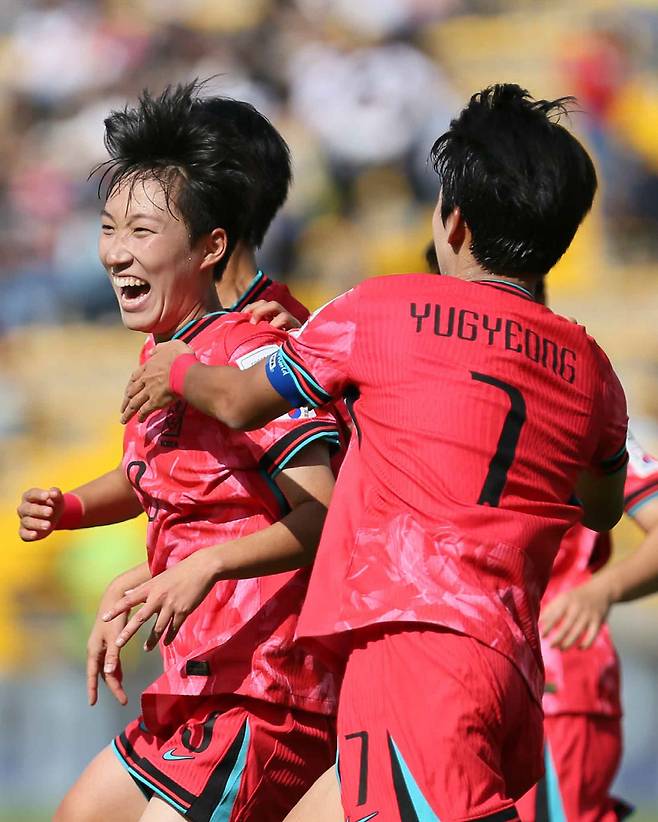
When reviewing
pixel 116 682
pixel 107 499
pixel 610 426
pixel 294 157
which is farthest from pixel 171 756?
pixel 294 157

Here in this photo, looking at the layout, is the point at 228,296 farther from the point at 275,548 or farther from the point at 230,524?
the point at 275,548

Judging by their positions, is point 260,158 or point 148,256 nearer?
point 148,256

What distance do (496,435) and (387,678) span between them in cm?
46

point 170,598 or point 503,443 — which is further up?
point 503,443

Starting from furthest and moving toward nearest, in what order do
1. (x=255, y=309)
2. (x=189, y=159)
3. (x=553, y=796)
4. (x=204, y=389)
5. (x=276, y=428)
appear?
(x=553, y=796) < (x=255, y=309) < (x=189, y=159) < (x=276, y=428) < (x=204, y=389)

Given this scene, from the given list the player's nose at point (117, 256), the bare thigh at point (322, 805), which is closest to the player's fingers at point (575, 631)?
the bare thigh at point (322, 805)

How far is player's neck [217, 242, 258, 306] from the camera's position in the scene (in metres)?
3.45

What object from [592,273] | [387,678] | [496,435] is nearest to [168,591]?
[387,678]

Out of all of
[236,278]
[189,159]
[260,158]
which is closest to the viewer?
[189,159]

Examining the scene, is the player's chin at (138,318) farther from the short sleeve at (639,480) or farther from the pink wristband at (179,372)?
the short sleeve at (639,480)

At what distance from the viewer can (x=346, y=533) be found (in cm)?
244

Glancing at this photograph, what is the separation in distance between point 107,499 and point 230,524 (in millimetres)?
562

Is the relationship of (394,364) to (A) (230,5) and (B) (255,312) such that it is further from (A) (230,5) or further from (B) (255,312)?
(A) (230,5)

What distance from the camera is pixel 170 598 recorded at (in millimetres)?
2604
